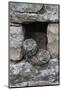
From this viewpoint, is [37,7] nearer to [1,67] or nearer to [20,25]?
[20,25]

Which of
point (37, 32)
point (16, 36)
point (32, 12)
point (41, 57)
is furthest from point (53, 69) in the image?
point (32, 12)

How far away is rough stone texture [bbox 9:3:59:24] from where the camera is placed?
374 cm

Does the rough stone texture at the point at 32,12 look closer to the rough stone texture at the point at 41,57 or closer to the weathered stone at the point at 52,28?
the weathered stone at the point at 52,28

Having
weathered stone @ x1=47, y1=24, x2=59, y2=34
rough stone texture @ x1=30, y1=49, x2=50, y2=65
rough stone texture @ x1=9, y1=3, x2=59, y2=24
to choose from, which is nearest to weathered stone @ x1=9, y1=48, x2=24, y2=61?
rough stone texture @ x1=30, y1=49, x2=50, y2=65

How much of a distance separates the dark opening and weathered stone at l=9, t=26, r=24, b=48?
0.07m

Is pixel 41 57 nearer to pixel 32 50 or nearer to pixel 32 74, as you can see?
pixel 32 50

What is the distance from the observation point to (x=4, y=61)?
147 inches

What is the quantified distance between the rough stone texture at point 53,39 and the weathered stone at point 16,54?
0.40m

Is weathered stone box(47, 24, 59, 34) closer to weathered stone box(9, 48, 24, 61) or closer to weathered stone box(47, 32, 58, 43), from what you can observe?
weathered stone box(47, 32, 58, 43)

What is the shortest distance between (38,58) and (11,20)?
0.64 metres

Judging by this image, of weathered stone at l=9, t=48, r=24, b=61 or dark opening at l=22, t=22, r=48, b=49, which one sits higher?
dark opening at l=22, t=22, r=48, b=49

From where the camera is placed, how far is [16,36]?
375cm

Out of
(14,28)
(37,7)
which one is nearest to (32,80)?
(14,28)

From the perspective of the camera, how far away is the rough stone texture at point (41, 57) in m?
3.80
